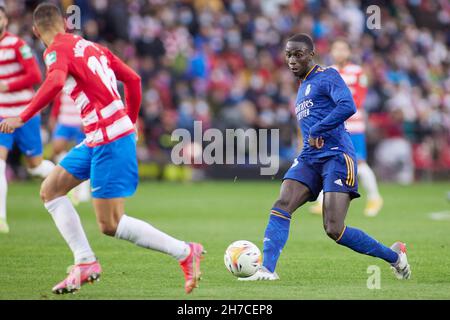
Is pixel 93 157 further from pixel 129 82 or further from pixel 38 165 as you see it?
pixel 38 165

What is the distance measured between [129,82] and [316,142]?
1749mm

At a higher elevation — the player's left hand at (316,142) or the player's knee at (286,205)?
the player's left hand at (316,142)

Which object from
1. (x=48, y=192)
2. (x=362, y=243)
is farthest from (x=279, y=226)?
(x=48, y=192)

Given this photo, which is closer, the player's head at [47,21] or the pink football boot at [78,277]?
the pink football boot at [78,277]

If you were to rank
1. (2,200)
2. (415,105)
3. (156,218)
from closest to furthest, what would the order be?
(2,200)
(156,218)
(415,105)

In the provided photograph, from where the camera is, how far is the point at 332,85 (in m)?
8.43

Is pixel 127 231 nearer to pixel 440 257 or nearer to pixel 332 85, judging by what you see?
pixel 332 85

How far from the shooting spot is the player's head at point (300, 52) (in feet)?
28.0

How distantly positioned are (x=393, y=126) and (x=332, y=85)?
15422 millimetres

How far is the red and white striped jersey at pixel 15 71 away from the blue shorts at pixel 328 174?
4.84 metres

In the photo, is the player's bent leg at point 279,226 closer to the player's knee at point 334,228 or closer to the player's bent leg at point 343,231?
the player's bent leg at point 343,231

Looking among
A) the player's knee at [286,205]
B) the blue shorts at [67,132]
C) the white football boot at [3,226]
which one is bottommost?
the white football boot at [3,226]

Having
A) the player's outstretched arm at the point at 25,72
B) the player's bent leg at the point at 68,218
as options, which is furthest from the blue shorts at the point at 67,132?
the player's bent leg at the point at 68,218

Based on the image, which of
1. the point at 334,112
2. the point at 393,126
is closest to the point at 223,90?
the point at 393,126
